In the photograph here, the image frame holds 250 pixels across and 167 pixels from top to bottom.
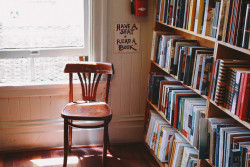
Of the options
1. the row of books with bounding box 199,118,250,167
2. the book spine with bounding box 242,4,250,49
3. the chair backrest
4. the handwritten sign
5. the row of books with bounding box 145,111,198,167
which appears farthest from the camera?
the handwritten sign

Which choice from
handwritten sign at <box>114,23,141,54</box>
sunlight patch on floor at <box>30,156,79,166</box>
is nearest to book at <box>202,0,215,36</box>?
handwritten sign at <box>114,23,141,54</box>

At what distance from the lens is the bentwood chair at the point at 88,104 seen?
9.11 ft

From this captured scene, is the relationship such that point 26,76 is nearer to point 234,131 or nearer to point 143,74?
point 143,74

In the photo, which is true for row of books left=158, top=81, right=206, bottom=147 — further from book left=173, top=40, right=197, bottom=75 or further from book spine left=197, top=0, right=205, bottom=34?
book spine left=197, top=0, right=205, bottom=34

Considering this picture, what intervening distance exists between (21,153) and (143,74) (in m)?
1.45

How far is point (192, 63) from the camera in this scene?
237 centimetres

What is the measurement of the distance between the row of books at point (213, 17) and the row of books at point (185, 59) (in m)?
0.14

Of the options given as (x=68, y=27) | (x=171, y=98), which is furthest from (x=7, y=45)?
(x=171, y=98)

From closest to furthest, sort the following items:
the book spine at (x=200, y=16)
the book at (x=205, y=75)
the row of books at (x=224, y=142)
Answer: the row of books at (x=224, y=142)
the book at (x=205, y=75)
the book spine at (x=200, y=16)

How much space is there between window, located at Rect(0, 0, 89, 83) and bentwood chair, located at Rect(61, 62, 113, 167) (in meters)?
0.31

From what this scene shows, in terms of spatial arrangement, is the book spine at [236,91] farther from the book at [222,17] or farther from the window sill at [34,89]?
the window sill at [34,89]

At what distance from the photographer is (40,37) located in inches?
126

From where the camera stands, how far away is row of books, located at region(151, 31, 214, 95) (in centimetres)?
220

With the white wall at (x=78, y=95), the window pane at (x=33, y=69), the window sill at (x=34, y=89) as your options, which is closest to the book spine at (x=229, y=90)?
the white wall at (x=78, y=95)
